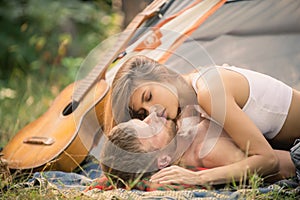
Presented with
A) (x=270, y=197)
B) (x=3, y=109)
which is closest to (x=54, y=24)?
(x=3, y=109)

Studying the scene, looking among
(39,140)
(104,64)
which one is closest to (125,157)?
(39,140)

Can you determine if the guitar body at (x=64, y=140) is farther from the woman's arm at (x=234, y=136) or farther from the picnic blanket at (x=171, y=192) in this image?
the woman's arm at (x=234, y=136)

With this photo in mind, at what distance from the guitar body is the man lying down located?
38 centimetres

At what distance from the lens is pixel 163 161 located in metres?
2.21

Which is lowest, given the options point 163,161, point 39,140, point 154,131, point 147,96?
point 39,140

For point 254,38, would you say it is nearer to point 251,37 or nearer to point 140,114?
point 251,37

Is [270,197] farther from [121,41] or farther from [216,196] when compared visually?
[121,41]

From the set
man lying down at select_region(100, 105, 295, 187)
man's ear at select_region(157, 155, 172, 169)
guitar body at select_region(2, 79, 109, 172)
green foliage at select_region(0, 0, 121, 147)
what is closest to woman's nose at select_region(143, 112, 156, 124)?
man lying down at select_region(100, 105, 295, 187)

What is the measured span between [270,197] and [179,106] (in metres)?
0.41

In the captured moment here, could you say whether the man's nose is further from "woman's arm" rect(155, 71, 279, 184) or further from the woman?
"woman's arm" rect(155, 71, 279, 184)

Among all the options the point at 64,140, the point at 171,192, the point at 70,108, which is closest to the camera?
the point at 171,192

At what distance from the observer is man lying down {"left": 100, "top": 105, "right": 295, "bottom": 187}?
2.12 metres

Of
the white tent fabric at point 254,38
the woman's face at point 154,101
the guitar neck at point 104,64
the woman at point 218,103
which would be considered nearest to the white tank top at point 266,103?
the woman at point 218,103

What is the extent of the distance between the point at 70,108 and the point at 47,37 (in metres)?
2.18
